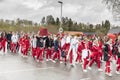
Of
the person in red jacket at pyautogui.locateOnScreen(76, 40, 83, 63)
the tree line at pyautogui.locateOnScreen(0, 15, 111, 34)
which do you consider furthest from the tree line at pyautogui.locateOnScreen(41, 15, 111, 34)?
the person in red jacket at pyautogui.locateOnScreen(76, 40, 83, 63)

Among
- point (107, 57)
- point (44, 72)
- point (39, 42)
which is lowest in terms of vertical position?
point (44, 72)

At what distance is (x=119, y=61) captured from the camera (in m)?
17.5

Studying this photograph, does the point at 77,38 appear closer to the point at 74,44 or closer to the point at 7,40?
the point at 74,44

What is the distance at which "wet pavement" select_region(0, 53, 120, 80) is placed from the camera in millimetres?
15117

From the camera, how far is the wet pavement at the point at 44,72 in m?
15.1

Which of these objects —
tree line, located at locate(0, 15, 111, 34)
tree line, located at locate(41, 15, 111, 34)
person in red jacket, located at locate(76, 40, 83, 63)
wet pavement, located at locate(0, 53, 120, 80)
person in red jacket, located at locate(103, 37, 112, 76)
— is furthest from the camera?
tree line, located at locate(41, 15, 111, 34)

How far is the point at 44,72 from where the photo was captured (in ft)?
54.1

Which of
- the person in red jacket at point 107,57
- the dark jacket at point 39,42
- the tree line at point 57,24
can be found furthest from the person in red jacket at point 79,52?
the tree line at point 57,24

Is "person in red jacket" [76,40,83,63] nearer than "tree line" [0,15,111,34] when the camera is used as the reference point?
Yes

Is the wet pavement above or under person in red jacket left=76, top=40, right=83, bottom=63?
under

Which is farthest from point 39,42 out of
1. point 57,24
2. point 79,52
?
point 57,24

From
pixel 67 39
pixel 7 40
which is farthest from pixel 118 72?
pixel 7 40

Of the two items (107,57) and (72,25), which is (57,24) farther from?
(107,57)

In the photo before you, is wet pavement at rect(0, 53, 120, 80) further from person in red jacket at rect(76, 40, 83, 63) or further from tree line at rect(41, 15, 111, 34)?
tree line at rect(41, 15, 111, 34)
